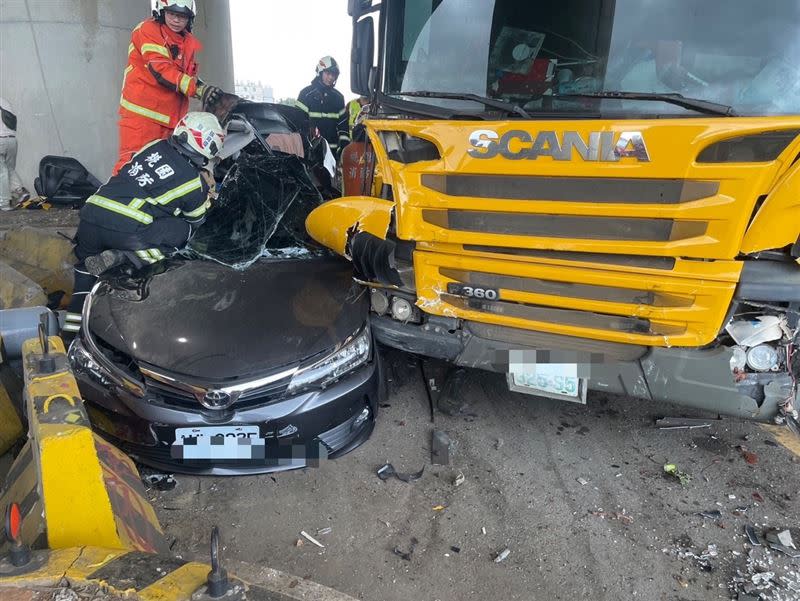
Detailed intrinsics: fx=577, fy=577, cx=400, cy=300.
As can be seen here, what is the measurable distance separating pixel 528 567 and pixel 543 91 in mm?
2232

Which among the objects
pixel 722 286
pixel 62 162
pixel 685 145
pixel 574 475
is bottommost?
pixel 574 475

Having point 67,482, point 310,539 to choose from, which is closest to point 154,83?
point 310,539

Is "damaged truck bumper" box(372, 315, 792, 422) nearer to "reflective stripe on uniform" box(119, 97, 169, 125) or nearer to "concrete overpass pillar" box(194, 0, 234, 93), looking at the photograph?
"reflective stripe on uniform" box(119, 97, 169, 125)

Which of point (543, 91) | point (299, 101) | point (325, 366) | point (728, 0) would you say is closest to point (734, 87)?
A: point (728, 0)

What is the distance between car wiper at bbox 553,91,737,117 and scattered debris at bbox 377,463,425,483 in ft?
6.76

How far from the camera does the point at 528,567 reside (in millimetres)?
2400

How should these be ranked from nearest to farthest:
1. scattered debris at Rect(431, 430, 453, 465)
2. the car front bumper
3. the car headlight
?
the car front bumper < the car headlight < scattered debris at Rect(431, 430, 453, 465)

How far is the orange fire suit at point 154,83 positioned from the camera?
4.76 metres

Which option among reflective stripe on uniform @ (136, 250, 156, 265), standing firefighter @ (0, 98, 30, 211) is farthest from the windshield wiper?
standing firefighter @ (0, 98, 30, 211)

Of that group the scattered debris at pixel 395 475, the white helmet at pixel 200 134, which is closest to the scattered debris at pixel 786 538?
the scattered debris at pixel 395 475

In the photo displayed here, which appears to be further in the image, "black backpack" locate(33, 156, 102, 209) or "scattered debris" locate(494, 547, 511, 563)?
"black backpack" locate(33, 156, 102, 209)

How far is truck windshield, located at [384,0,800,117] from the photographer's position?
2.48m

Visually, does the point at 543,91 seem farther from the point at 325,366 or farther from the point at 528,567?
the point at 528,567

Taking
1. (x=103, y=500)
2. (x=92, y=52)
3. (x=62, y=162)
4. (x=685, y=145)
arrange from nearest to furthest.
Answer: (x=103, y=500), (x=685, y=145), (x=62, y=162), (x=92, y=52)
